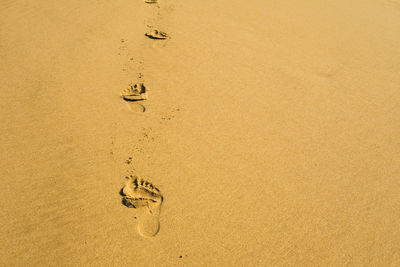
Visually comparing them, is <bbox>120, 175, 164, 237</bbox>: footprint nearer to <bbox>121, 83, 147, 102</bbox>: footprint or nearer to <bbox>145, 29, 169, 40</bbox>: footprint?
<bbox>121, 83, 147, 102</bbox>: footprint

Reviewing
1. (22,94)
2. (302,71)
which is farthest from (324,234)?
(22,94)

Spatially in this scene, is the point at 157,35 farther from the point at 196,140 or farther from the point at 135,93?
the point at 196,140

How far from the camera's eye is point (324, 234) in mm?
1339

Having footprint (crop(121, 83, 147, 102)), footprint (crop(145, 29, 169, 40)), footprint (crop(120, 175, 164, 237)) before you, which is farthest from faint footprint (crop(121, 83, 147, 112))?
footprint (crop(145, 29, 169, 40))

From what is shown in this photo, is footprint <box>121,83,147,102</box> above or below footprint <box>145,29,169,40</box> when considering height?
below

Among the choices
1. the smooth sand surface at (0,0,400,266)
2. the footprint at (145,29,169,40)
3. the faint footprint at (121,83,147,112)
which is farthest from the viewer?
the footprint at (145,29,169,40)

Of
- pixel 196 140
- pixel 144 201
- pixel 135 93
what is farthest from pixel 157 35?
pixel 144 201

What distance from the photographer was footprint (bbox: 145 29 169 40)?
7.84 ft

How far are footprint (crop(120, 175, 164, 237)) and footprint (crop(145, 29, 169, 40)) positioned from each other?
1.43 m

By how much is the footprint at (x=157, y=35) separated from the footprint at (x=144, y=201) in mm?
1428

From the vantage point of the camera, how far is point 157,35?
2416 millimetres

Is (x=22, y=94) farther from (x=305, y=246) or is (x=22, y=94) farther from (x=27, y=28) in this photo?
(x=305, y=246)

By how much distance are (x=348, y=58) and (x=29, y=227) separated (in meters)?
2.63

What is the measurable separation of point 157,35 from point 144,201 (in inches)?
63.2
